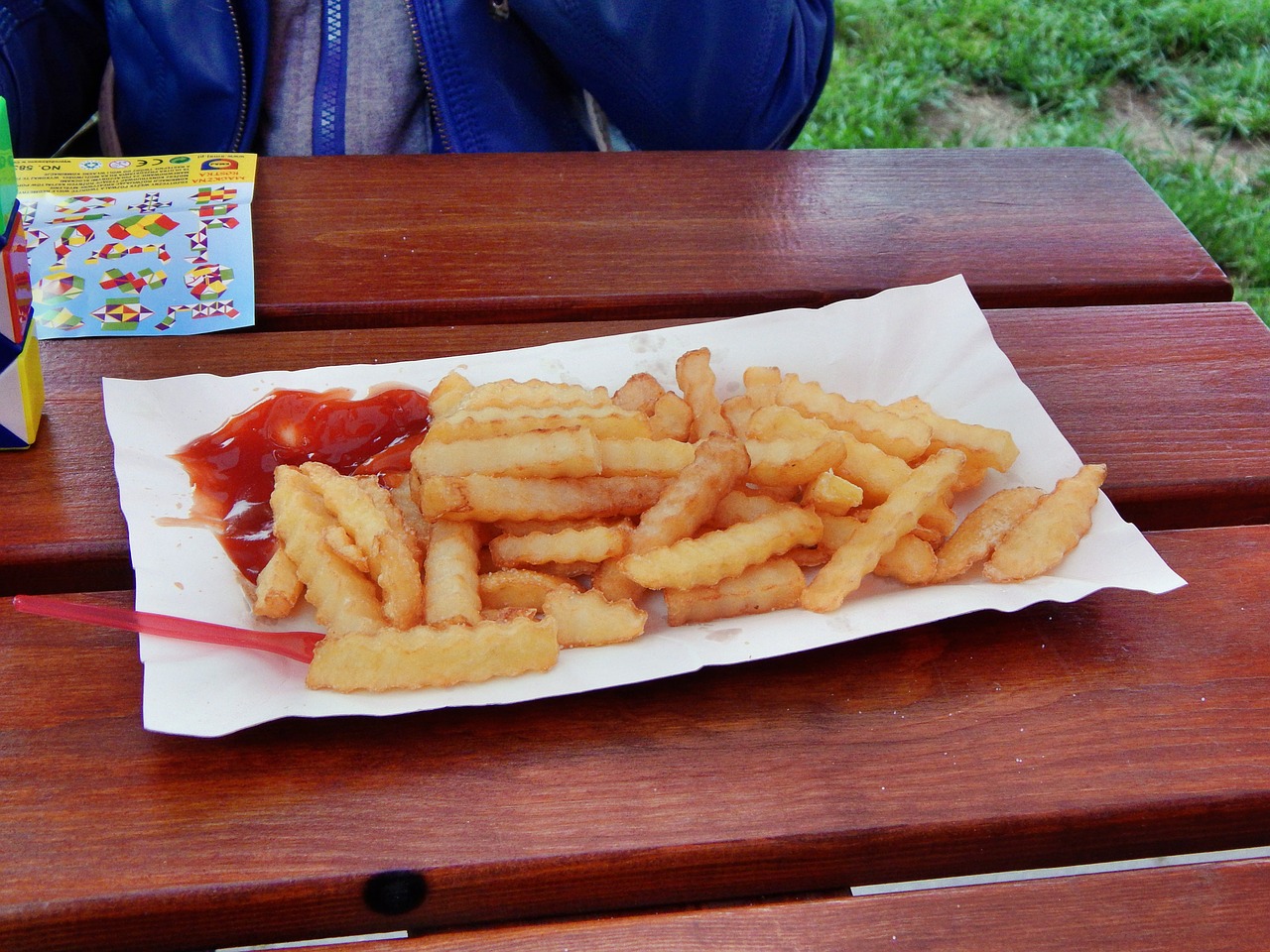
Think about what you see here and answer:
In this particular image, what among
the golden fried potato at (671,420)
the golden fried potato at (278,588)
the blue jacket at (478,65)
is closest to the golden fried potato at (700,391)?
the golden fried potato at (671,420)

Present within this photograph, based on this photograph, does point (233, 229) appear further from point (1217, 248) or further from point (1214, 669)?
point (1217, 248)

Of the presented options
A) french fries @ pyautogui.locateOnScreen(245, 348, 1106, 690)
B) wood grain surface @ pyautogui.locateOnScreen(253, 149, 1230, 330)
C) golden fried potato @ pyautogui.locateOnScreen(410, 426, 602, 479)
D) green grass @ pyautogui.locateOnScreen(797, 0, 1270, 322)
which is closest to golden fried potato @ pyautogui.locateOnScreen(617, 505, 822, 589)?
french fries @ pyautogui.locateOnScreen(245, 348, 1106, 690)

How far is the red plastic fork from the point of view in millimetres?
1000

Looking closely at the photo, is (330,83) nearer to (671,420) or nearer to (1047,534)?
(671,420)

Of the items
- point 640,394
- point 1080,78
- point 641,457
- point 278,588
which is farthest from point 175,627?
point 1080,78

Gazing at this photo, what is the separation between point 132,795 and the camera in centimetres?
95

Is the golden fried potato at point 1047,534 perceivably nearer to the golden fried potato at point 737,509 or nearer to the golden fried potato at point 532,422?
the golden fried potato at point 737,509

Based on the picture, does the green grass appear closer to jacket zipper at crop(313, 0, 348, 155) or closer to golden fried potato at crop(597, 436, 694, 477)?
jacket zipper at crop(313, 0, 348, 155)

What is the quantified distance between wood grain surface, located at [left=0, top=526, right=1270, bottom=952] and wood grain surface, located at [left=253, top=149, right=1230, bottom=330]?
0.70 m

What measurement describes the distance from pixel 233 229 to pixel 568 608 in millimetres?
978

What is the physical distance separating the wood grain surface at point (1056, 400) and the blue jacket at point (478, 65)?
0.64 meters

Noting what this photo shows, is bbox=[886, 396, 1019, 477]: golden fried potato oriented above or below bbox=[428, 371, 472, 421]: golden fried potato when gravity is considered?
above

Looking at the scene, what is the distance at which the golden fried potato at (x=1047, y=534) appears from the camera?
3.71 ft

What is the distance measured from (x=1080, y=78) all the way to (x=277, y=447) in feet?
11.2
